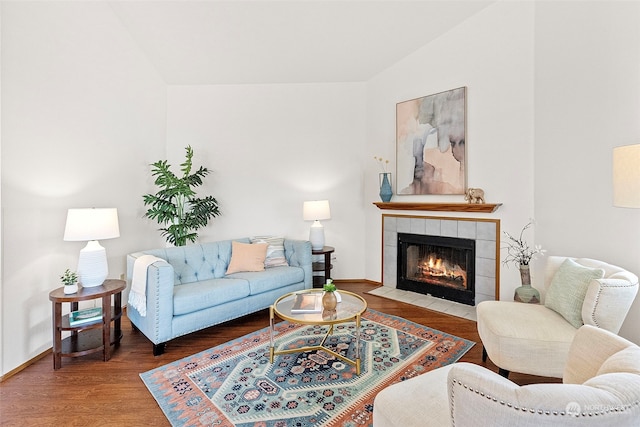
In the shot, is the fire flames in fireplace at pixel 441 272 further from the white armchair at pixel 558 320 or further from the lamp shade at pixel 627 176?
the lamp shade at pixel 627 176

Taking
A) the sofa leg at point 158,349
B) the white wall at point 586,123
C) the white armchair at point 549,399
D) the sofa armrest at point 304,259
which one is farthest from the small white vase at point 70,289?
the white wall at point 586,123

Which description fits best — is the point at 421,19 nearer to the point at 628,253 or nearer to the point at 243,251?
the point at 628,253

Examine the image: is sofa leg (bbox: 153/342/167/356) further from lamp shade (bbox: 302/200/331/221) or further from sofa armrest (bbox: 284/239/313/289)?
lamp shade (bbox: 302/200/331/221)

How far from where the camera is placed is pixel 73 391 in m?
2.09

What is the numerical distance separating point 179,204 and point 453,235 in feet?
11.8

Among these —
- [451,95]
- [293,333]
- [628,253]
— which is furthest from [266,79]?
[628,253]

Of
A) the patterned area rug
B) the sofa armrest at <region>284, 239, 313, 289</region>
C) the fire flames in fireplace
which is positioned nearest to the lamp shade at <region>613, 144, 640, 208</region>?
the patterned area rug

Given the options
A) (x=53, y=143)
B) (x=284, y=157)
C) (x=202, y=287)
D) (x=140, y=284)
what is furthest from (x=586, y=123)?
(x=53, y=143)

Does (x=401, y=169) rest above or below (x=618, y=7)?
below

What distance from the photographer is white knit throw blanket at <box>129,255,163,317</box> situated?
266 centimetres

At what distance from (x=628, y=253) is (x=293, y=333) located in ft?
9.48

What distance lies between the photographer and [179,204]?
13.7 feet

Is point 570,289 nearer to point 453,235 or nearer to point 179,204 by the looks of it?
point 453,235

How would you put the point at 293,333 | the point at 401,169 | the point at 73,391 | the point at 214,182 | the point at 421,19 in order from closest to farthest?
the point at 73,391
the point at 293,333
the point at 421,19
the point at 401,169
the point at 214,182
